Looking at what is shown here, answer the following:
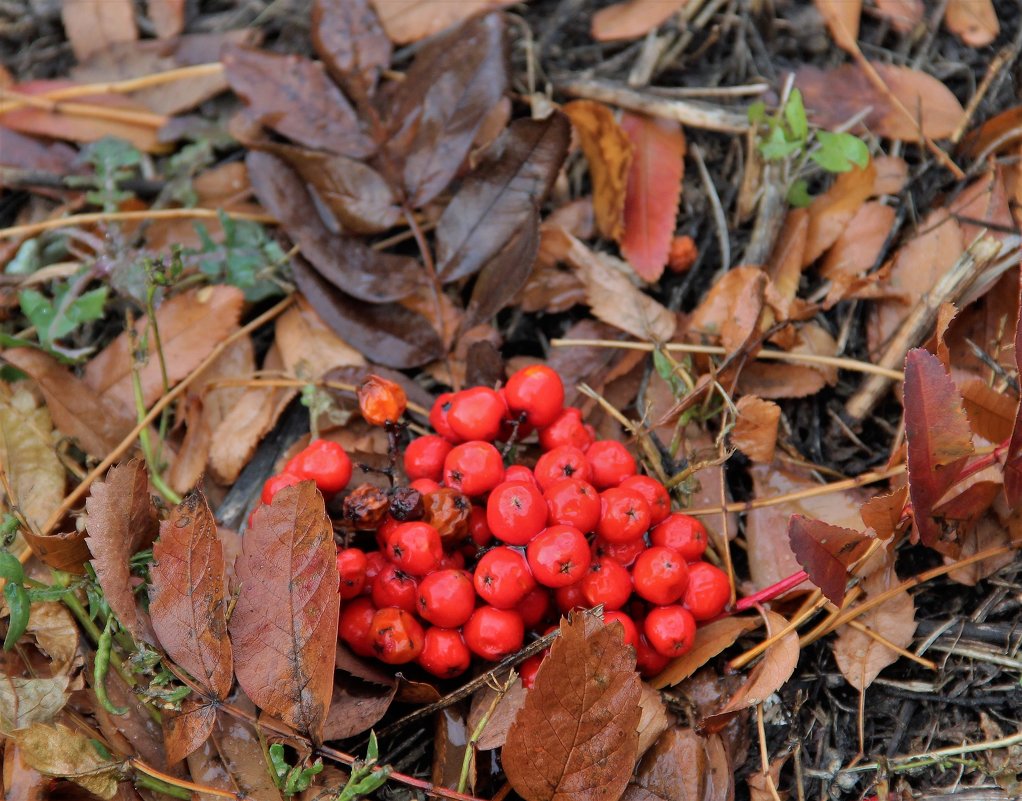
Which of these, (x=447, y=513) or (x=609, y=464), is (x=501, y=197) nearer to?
(x=609, y=464)

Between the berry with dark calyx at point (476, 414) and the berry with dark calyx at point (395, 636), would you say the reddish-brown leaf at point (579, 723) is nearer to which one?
the berry with dark calyx at point (395, 636)

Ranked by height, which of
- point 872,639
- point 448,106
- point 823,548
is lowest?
point 872,639

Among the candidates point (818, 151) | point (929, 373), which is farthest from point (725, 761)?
point (818, 151)

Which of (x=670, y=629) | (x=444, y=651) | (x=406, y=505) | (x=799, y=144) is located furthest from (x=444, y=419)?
(x=799, y=144)

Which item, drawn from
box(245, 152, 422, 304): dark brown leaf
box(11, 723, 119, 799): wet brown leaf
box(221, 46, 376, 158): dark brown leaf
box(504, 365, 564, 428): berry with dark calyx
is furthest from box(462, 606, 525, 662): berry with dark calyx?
box(221, 46, 376, 158): dark brown leaf

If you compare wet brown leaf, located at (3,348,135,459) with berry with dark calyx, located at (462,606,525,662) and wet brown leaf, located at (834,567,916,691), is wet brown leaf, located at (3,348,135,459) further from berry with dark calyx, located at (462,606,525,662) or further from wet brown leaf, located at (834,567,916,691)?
wet brown leaf, located at (834,567,916,691)

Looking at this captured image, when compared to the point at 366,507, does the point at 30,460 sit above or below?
below
